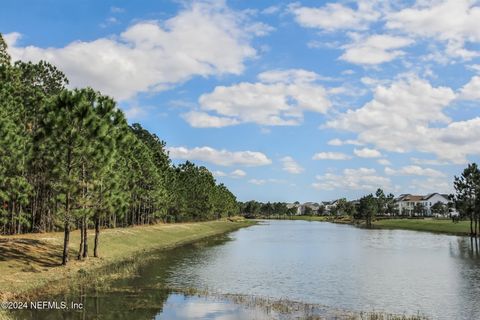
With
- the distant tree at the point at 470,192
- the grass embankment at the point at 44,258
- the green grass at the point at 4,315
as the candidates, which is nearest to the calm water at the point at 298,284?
the green grass at the point at 4,315

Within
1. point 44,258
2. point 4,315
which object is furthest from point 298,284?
point 44,258

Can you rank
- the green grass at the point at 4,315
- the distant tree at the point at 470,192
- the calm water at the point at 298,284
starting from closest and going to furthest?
the green grass at the point at 4,315 < the calm water at the point at 298,284 < the distant tree at the point at 470,192

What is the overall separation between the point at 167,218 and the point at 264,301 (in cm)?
11946

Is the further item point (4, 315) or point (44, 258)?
point (44, 258)

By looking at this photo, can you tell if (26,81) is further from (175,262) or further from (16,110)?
(175,262)

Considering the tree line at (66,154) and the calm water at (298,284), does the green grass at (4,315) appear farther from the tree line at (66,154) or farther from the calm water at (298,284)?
the tree line at (66,154)

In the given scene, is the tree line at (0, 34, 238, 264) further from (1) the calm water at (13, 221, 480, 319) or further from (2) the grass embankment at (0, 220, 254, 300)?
(1) the calm water at (13, 221, 480, 319)

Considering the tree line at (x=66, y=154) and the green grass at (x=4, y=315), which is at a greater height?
the tree line at (x=66, y=154)

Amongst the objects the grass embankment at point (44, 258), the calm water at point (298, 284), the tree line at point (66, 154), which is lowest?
the calm water at point (298, 284)

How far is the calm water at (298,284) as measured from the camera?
32438 mm

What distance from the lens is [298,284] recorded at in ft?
145

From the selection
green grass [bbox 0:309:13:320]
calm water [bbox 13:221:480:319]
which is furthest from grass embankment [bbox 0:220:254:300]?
green grass [bbox 0:309:13:320]

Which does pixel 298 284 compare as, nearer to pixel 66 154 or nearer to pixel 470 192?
pixel 66 154

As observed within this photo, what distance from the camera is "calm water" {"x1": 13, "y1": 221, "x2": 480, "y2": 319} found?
3244 cm
